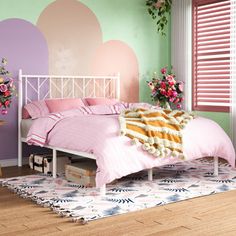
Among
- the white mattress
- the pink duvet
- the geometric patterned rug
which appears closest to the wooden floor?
the geometric patterned rug

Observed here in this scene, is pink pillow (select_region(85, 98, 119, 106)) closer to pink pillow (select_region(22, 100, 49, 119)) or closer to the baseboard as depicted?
pink pillow (select_region(22, 100, 49, 119))

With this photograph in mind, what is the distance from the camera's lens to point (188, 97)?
6445 millimetres

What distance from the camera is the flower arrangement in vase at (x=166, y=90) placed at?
600 centimetres

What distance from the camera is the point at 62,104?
16.9 ft

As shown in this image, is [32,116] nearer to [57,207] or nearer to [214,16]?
[57,207]

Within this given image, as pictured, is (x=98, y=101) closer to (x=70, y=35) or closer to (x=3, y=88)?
(x=70, y=35)

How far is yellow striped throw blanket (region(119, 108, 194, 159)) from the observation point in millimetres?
3893

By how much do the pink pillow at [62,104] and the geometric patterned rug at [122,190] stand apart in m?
0.87

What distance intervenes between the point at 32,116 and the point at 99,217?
219 centimetres

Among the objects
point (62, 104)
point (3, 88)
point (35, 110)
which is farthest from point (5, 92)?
point (62, 104)

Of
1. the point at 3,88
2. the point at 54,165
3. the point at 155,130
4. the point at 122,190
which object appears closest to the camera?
the point at 122,190

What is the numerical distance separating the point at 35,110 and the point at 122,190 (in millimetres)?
1651

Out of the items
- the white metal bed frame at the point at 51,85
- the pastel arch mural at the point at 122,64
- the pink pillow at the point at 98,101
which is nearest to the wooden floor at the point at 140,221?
the white metal bed frame at the point at 51,85

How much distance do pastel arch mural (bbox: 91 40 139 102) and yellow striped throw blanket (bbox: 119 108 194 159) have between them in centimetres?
178
